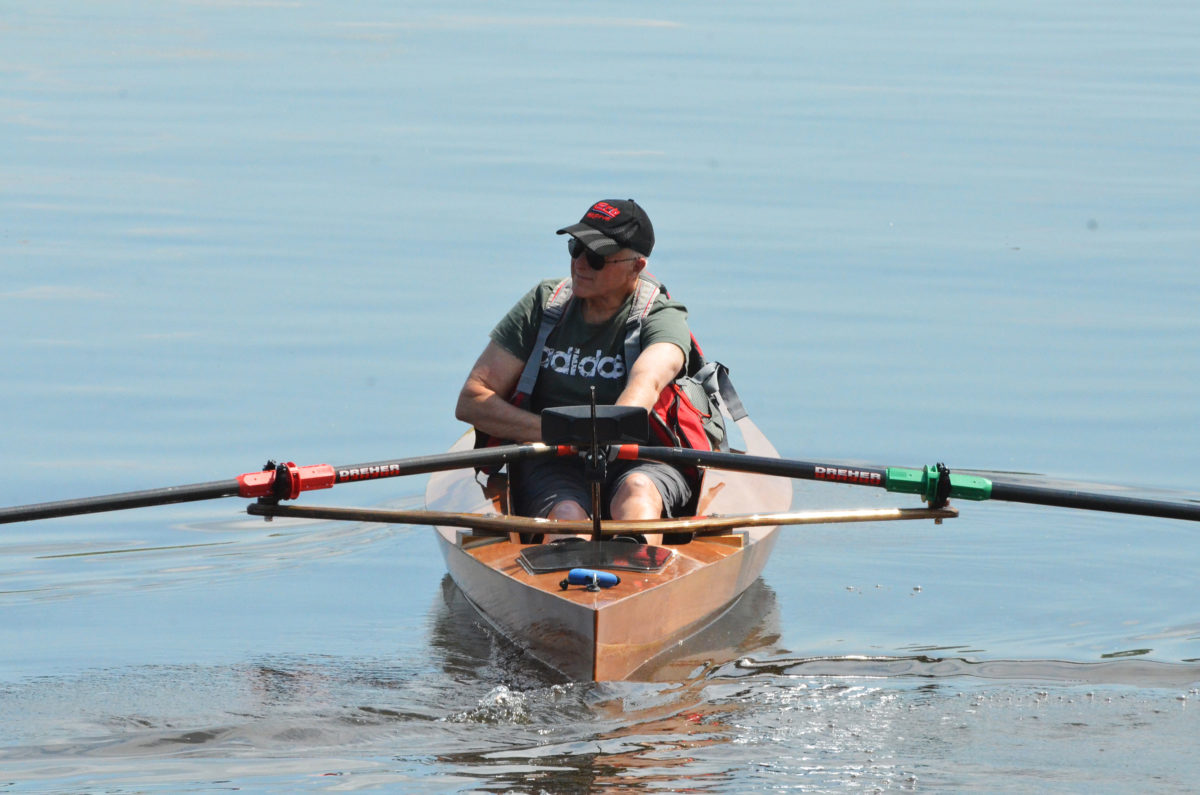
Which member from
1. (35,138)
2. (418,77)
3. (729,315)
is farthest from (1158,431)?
(418,77)

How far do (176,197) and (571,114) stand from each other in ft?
19.8

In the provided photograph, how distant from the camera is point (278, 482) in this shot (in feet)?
20.4

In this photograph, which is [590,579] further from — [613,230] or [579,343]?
[613,230]

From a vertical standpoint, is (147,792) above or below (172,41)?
below

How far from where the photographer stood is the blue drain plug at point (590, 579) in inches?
240

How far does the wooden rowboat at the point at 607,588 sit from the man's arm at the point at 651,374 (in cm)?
60

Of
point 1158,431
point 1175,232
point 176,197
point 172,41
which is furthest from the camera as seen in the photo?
point 172,41

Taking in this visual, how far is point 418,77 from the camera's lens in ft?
79.0

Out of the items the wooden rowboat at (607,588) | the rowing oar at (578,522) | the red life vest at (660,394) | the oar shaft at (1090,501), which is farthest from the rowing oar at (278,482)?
the oar shaft at (1090,501)

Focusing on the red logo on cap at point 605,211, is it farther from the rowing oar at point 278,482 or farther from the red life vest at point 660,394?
the rowing oar at point 278,482

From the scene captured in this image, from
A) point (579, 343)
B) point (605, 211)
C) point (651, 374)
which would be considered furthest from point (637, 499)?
point (605, 211)

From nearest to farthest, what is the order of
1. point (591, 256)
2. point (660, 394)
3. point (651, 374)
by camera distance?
point (651, 374)
point (591, 256)
point (660, 394)

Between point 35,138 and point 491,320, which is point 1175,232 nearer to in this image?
point 491,320

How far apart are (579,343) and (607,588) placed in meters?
1.54
